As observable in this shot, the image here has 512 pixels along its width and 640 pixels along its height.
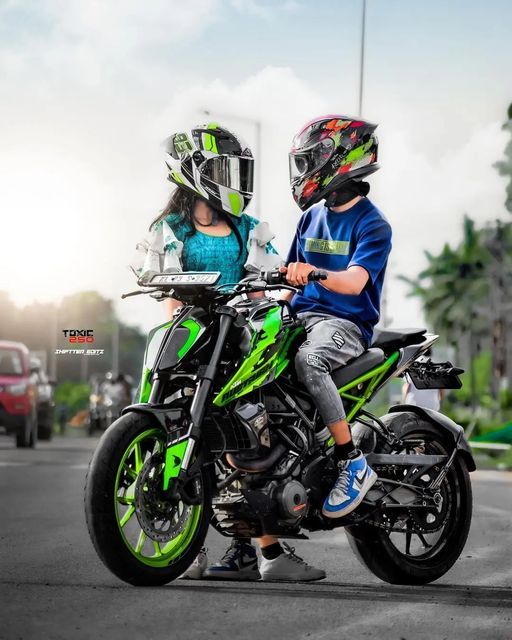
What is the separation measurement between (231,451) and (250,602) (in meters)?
0.68

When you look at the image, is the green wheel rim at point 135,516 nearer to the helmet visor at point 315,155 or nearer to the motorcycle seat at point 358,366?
the motorcycle seat at point 358,366

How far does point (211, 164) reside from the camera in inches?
275

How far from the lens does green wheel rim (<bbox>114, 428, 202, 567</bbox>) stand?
6.00 m

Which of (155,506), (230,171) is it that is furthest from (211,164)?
(155,506)

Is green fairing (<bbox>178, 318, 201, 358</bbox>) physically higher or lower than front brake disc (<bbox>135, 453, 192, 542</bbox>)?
higher

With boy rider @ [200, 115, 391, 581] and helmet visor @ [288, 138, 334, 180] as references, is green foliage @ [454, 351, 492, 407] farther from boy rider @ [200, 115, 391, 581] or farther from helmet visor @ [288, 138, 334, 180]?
helmet visor @ [288, 138, 334, 180]

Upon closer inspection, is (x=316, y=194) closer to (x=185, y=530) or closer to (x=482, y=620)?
(x=185, y=530)

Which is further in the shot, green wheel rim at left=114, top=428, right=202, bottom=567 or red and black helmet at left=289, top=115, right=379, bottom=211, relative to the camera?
red and black helmet at left=289, top=115, right=379, bottom=211

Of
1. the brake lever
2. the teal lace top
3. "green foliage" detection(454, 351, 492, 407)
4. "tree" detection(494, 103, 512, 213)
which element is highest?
"tree" detection(494, 103, 512, 213)

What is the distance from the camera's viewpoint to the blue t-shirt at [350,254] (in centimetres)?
680

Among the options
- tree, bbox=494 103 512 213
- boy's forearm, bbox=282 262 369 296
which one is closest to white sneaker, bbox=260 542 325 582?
boy's forearm, bbox=282 262 369 296

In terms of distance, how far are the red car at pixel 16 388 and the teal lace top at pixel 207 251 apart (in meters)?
16.3

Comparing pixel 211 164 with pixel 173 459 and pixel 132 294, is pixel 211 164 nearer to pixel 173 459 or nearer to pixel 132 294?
pixel 132 294

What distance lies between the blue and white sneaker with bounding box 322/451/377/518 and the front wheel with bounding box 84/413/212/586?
620mm
